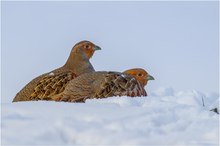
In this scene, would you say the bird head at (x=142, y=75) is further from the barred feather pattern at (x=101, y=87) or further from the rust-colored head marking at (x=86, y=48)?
the barred feather pattern at (x=101, y=87)

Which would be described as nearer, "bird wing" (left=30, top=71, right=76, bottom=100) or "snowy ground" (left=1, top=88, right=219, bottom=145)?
"snowy ground" (left=1, top=88, right=219, bottom=145)

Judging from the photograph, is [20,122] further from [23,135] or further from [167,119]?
[167,119]

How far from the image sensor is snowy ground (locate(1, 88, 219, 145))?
454cm

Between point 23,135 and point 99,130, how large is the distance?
1.83 feet

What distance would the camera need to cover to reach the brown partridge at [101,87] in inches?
320

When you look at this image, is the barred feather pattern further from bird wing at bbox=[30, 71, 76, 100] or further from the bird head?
the bird head

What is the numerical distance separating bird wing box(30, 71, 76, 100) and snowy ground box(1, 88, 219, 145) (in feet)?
13.3

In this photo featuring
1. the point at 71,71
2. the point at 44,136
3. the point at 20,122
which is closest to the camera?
the point at 44,136

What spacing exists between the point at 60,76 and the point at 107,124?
5161 millimetres

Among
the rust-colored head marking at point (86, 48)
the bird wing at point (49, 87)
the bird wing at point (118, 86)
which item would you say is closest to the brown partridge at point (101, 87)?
the bird wing at point (118, 86)

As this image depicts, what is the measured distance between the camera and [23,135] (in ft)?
14.8

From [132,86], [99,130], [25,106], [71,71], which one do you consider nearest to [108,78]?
[132,86]

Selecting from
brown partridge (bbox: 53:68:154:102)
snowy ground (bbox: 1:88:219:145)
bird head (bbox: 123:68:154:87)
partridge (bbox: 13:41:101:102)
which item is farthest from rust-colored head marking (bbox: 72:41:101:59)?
snowy ground (bbox: 1:88:219:145)

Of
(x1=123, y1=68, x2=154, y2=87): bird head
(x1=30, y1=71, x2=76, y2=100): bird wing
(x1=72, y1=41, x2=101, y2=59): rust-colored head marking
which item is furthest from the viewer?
(x1=72, y1=41, x2=101, y2=59): rust-colored head marking
